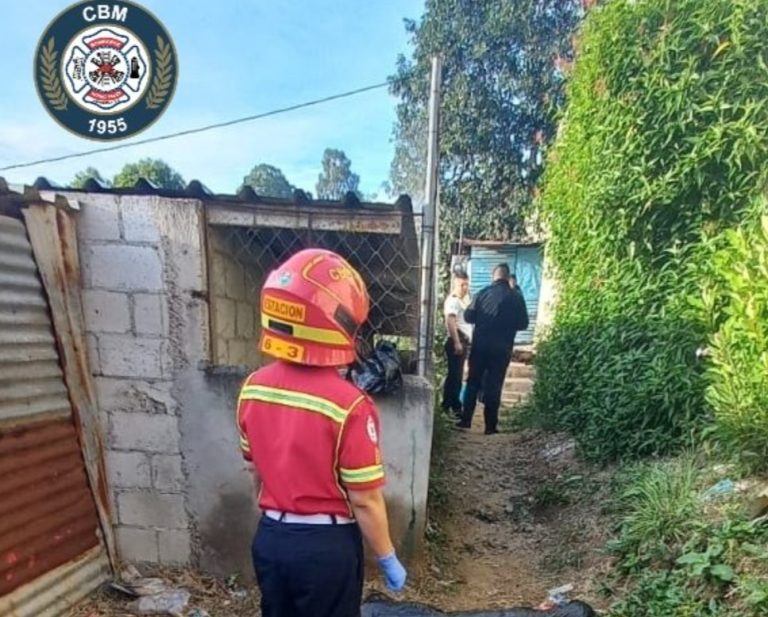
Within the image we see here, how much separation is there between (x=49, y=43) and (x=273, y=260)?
6.45 ft

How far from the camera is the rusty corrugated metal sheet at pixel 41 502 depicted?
8.32ft

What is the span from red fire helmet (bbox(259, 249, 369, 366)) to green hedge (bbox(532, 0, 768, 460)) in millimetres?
2555

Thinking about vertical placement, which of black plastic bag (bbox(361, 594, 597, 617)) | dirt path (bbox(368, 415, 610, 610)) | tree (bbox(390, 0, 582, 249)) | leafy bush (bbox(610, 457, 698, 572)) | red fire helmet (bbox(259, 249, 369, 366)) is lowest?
dirt path (bbox(368, 415, 610, 610))

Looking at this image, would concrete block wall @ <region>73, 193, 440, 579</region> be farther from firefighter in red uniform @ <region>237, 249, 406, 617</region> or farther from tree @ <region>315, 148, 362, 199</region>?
firefighter in red uniform @ <region>237, 249, 406, 617</region>

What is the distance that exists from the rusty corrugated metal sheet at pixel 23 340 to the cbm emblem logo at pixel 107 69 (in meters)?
1.52

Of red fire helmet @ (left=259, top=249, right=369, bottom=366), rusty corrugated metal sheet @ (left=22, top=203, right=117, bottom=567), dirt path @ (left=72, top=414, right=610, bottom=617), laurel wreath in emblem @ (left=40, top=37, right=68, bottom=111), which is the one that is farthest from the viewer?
laurel wreath in emblem @ (left=40, top=37, right=68, bottom=111)

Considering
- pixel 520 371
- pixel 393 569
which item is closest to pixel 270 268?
pixel 393 569

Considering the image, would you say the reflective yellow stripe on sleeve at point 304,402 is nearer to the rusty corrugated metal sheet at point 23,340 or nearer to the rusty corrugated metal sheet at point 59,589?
the rusty corrugated metal sheet at point 23,340

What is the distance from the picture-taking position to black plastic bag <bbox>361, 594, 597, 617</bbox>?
2.59 metres

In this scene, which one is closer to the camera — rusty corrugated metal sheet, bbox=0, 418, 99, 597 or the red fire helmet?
the red fire helmet

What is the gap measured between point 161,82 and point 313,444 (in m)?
3.35

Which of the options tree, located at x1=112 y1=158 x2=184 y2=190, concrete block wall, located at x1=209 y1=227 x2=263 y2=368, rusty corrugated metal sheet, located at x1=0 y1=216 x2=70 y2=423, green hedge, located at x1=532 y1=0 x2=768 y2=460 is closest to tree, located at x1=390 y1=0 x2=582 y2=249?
tree, located at x1=112 y1=158 x2=184 y2=190

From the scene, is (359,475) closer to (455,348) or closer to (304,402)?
(304,402)

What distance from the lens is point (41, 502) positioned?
2717 mm
